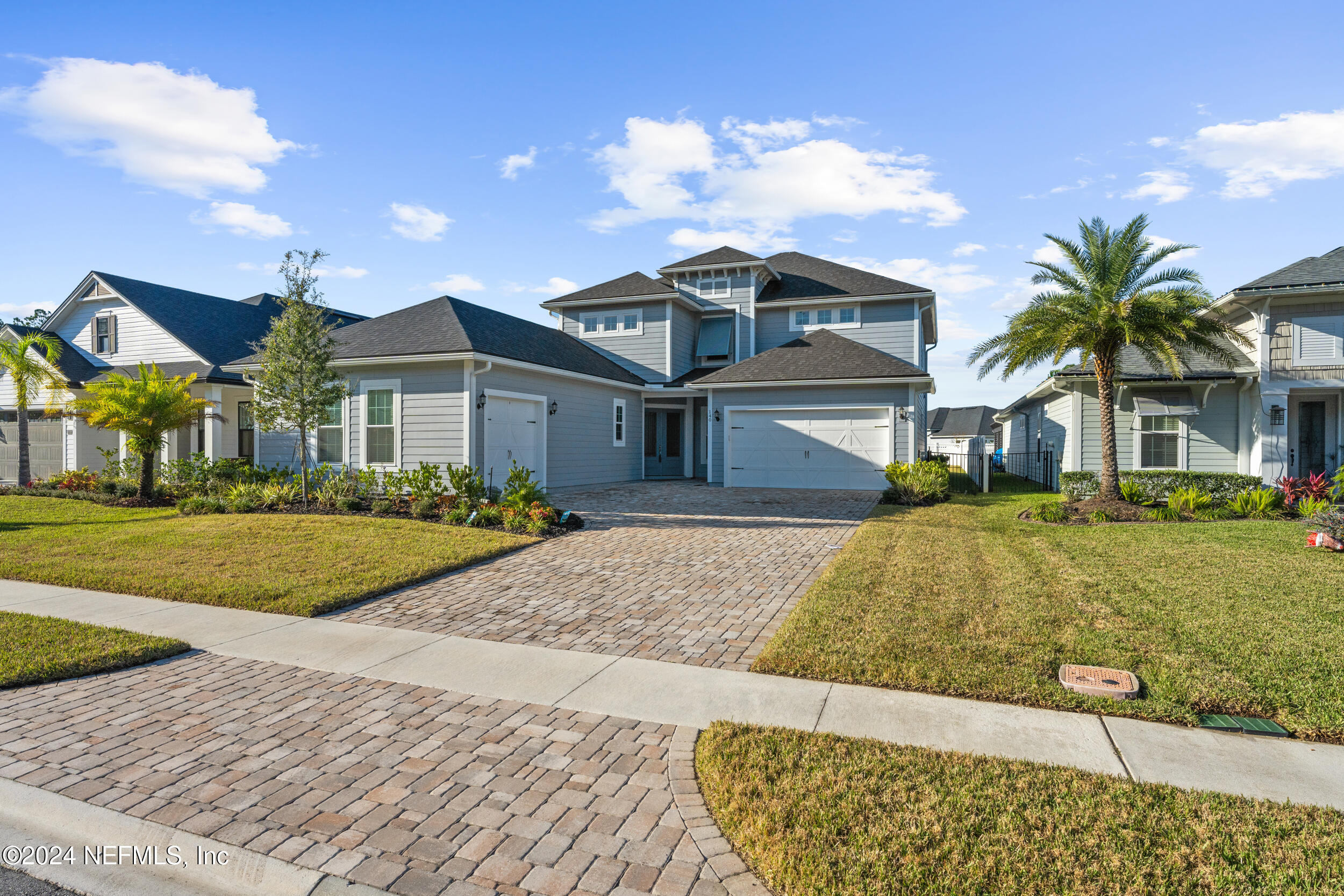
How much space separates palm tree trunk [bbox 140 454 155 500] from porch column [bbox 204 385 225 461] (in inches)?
82.1

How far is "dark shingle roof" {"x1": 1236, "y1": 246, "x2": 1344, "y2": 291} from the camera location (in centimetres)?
1563

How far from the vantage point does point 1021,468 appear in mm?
29297

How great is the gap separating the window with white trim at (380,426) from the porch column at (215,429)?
5425 mm

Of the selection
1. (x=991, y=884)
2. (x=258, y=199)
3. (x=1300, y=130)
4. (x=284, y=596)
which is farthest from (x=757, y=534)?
(x=1300, y=130)

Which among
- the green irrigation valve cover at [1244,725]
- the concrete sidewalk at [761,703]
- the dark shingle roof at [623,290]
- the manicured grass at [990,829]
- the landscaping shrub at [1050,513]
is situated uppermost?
the dark shingle roof at [623,290]

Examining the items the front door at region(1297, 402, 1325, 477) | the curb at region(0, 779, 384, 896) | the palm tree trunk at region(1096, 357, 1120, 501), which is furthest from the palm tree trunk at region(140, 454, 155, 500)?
the front door at region(1297, 402, 1325, 477)

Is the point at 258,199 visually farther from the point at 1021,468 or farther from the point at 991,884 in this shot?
the point at 1021,468

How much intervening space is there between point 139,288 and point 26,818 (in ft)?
79.7

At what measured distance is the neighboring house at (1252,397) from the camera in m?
16.0

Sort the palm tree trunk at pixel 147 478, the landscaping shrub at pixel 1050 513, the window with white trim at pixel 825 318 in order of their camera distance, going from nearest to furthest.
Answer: the landscaping shrub at pixel 1050 513 < the palm tree trunk at pixel 147 478 < the window with white trim at pixel 825 318

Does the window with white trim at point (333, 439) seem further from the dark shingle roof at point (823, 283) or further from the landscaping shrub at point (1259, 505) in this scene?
the landscaping shrub at point (1259, 505)

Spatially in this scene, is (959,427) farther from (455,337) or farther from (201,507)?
(201,507)

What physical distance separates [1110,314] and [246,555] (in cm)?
1606

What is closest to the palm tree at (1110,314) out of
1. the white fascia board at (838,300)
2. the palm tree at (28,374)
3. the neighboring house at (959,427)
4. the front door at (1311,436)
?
the front door at (1311,436)
